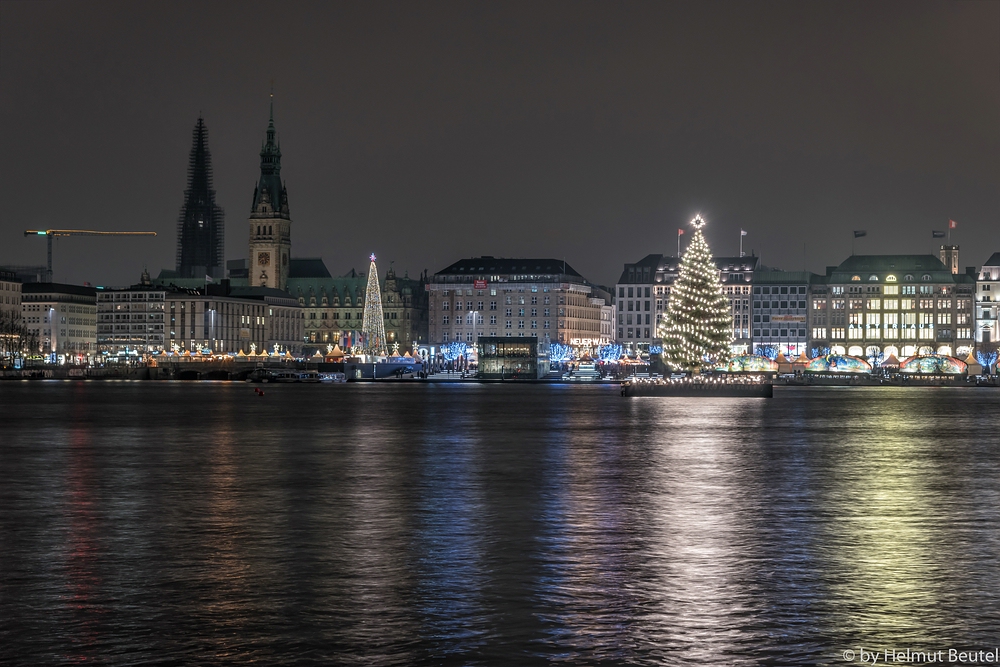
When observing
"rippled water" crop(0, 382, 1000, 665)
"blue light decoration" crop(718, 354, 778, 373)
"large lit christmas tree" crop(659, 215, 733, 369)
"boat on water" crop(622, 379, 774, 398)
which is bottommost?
"rippled water" crop(0, 382, 1000, 665)

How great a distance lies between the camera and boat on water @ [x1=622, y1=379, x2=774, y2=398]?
119 meters

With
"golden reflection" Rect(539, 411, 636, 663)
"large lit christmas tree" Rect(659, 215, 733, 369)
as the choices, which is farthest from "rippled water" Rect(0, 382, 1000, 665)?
"large lit christmas tree" Rect(659, 215, 733, 369)

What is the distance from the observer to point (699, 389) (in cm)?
11950

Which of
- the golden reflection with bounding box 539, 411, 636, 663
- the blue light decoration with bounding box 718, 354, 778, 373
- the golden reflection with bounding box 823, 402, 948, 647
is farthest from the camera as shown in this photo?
the blue light decoration with bounding box 718, 354, 778, 373

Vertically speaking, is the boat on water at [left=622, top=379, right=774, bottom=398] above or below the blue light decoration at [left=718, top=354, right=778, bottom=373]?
below

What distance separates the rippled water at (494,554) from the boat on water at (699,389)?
213 ft

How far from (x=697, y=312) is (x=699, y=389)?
276 inches

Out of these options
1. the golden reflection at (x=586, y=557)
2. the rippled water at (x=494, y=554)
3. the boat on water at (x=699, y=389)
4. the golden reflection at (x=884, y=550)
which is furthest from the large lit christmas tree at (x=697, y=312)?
the golden reflection at (x=586, y=557)

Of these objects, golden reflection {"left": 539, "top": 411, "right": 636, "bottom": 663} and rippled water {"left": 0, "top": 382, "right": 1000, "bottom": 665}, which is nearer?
rippled water {"left": 0, "top": 382, "right": 1000, "bottom": 665}

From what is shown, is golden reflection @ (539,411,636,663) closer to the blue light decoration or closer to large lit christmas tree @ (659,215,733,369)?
large lit christmas tree @ (659,215,733,369)

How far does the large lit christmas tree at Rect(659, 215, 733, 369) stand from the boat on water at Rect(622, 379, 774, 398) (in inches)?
106

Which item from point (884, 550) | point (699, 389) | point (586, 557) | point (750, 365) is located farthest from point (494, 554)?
point (750, 365)

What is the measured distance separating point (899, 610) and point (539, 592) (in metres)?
5.13

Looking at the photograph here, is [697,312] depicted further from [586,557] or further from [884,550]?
[586,557]
